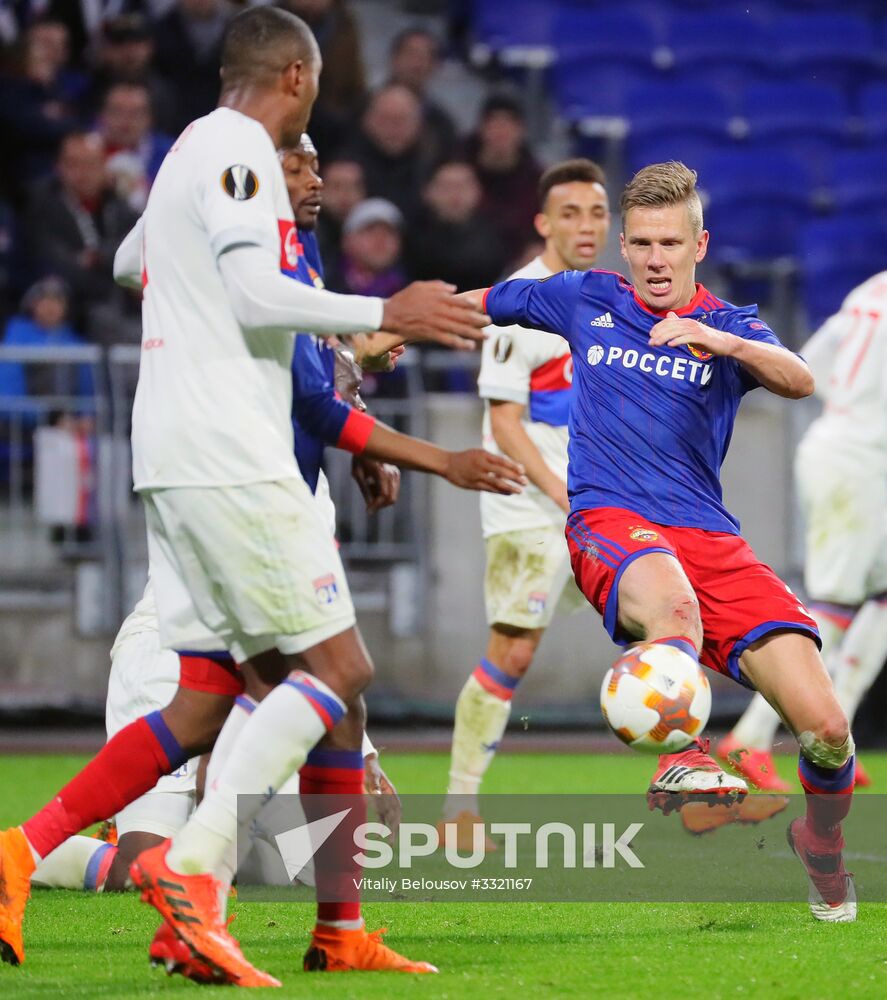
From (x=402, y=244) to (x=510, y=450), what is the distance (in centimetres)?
572

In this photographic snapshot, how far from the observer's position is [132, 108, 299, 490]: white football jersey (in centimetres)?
405

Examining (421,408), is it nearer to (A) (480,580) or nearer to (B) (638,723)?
(A) (480,580)

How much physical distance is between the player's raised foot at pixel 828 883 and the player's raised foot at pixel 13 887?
2.24m

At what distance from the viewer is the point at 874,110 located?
14648mm

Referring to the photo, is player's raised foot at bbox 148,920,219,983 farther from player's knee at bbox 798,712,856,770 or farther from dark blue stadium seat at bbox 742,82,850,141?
dark blue stadium seat at bbox 742,82,850,141

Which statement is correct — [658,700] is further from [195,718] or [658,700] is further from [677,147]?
[677,147]

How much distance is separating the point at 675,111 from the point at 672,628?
1009 centimetres

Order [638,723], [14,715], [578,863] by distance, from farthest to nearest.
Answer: [14,715] → [578,863] → [638,723]

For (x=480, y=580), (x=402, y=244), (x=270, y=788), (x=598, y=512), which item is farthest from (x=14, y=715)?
(x=270, y=788)

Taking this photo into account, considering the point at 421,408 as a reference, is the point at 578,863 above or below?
below

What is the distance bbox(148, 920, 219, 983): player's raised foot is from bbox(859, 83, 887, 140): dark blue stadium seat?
11.9 metres

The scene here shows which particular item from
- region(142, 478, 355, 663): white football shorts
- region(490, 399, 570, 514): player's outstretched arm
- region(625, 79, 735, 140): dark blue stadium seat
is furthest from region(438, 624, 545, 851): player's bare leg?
region(625, 79, 735, 140): dark blue stadium seat

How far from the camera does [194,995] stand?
3863mm

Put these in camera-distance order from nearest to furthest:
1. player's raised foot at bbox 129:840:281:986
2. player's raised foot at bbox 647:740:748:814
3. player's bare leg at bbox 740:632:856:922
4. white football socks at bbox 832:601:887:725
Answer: player's raised foot at bbox 129:840:281:986, player's raised foot at bbox 647:740:748:814, player's bare leg at bbox 740:632:856:922, white football socks at bbox 832:601:887:725
